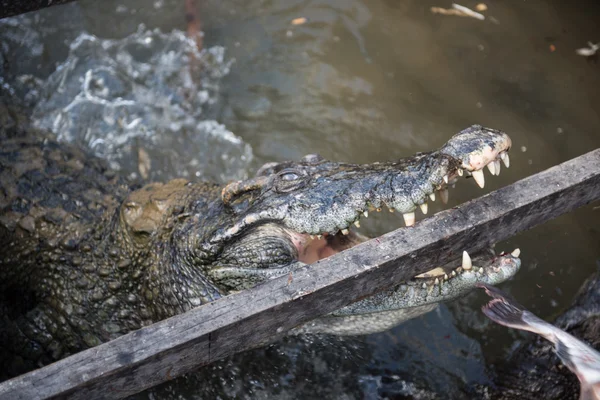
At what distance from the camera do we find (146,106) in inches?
215

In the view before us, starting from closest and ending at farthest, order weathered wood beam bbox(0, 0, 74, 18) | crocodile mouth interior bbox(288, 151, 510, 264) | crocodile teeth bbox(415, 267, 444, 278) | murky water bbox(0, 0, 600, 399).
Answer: crocodile mouth interior bbox(288, 151, 510, 264), crocodile teeth bbox(415, 267, 444, 278), weathered wood beam bbox(0, 0, 74, 18), murky water bbox(0, 0, 600, 399)

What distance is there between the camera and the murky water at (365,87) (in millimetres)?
4484

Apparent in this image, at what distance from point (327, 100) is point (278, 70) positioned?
1.97ft

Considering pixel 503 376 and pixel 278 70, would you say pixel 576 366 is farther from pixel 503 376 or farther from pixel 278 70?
pixel 278 70

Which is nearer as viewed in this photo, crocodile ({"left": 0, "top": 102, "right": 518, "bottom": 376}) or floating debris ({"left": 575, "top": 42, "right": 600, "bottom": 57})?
crocodile ({"left": 0, "top": 102, "right": 518, "bottom": 376})

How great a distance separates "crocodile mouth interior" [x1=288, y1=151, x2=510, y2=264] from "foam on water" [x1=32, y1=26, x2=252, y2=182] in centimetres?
187

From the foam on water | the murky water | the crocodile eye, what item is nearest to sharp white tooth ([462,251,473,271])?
the crocodile eye

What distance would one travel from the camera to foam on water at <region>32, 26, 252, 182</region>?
5172mm

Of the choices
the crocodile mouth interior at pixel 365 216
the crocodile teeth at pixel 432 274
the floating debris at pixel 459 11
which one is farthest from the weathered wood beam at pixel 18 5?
the floating debris at pixel 459 11

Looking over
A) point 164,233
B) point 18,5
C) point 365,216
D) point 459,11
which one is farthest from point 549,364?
point 459,11

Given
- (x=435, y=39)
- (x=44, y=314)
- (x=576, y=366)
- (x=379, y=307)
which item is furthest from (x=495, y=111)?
(x=44, y=314)

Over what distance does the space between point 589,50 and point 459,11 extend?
125 cm

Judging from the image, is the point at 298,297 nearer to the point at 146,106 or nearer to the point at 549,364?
Result: the point at 549,364

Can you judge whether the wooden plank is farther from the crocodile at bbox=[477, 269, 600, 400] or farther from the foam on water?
the foam on water
